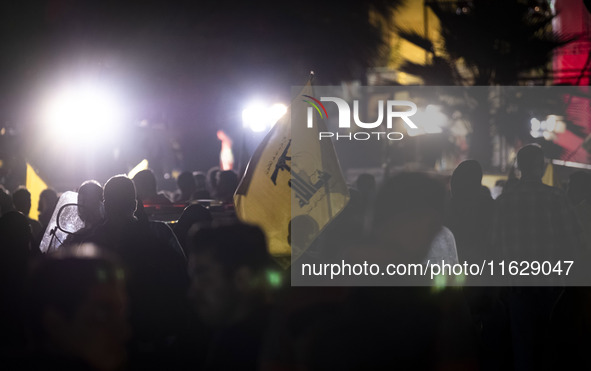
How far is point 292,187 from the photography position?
606cm

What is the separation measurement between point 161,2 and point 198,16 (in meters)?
0.81

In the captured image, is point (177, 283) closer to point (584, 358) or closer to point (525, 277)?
point (584, 358)

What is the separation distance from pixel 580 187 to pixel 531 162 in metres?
1.18

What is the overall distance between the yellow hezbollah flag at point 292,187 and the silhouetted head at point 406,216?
3.02 metres

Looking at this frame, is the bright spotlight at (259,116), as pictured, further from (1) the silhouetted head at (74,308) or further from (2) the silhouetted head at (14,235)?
(1) the silhouetted head at (74,308)

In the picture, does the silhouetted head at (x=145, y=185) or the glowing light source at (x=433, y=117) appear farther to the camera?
the glowing light source at (x=433, y=117)

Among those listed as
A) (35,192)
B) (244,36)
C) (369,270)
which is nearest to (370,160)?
(244,36)

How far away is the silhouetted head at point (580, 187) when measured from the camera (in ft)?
23.4

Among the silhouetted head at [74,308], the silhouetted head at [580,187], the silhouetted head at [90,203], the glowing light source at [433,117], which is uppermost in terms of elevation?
the glowing light source at [433,117]

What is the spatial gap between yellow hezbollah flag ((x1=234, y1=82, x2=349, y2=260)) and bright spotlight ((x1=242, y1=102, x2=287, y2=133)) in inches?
292

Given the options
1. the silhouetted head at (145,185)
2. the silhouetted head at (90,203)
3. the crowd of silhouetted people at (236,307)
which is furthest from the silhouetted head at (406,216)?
the silhouetted head at (145,185)

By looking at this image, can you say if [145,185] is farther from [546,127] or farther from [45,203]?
[546,127]

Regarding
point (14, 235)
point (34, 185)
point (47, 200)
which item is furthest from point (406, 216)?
point (34, 185)

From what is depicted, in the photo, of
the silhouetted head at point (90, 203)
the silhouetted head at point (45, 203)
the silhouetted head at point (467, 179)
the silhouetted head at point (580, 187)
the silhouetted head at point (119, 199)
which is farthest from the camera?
the silhouetted head at point (45, 203)
